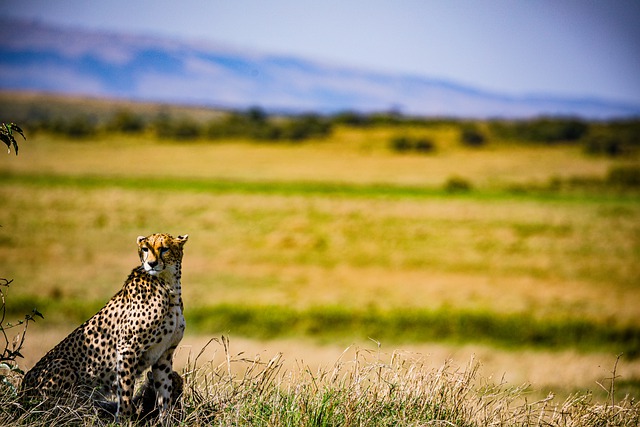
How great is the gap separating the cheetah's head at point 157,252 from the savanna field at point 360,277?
1.08 m

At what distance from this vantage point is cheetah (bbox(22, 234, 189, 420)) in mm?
5066

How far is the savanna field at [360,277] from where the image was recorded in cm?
618

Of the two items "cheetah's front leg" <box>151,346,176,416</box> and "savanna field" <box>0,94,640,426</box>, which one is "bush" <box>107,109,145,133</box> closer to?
"savanna field" <box>0,94,640,426</box>

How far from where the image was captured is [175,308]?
16.8 ft

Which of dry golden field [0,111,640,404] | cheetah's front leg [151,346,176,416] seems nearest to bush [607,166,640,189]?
dry golden field [0,111,640,404]

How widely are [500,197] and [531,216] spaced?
36.0ft

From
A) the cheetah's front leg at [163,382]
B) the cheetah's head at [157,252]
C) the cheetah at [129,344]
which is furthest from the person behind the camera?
the cheetah's front leg at [163,382]

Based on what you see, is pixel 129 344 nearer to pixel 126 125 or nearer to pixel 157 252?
pixel 157 252

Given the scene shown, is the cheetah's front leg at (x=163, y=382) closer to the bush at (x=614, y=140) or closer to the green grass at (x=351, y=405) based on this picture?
the green grass at (x=351, y=405)

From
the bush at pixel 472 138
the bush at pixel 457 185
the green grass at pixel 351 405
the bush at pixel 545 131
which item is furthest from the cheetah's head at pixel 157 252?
the bush at pixel 545 131

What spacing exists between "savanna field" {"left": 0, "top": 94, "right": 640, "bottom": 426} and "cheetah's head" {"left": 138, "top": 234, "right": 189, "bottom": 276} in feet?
3.53

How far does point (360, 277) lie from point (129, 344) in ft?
101

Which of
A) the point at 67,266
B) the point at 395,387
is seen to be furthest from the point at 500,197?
the point at 395,387

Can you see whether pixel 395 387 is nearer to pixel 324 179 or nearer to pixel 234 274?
pixel 234 274
